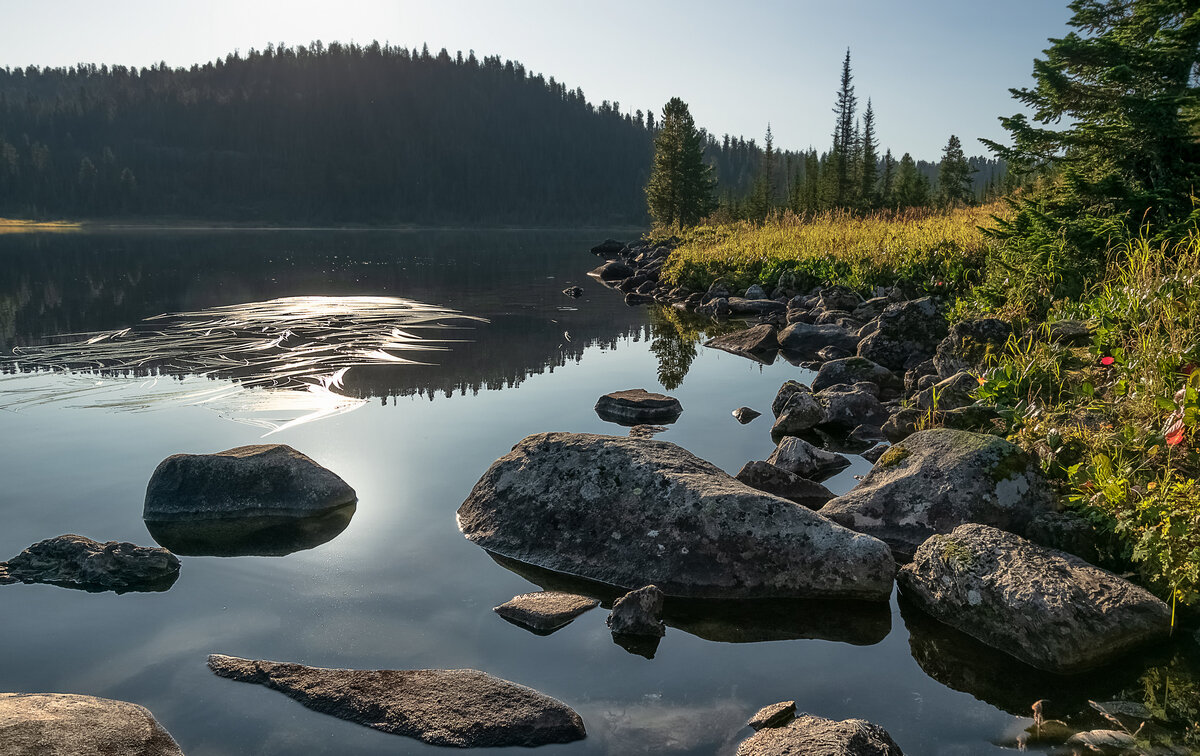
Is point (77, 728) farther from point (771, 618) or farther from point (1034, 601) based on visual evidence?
point (1034, 601)

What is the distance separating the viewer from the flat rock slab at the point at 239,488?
5930 millimetres

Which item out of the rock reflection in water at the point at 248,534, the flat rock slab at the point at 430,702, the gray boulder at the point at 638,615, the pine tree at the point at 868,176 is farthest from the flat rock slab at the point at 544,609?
the pine tree at the point at 868,176

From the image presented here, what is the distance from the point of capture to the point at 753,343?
13594 mm

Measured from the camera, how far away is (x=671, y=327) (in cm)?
1697

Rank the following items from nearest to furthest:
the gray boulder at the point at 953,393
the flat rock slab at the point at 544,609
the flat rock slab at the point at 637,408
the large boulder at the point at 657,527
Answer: the flat rock slab at the point at 544,609 < the large boulder at the point at 657,527 < the gray boulder at the point at 953,393 < the flat rock slab at the point at 637,408

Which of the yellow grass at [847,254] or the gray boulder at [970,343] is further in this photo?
the yellow grass at [847,254]

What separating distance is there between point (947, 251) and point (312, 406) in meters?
12.2

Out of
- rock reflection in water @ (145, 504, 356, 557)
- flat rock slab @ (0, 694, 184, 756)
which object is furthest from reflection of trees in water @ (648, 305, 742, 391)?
flat rock slab @ (0, 694, 184, 756)

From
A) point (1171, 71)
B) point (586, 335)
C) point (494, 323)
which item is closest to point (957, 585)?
point (1171, 71)

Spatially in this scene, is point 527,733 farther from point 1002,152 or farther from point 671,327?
point 671,327

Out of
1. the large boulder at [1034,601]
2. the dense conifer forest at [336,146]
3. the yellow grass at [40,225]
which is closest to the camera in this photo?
the large boulder at [1034,601]

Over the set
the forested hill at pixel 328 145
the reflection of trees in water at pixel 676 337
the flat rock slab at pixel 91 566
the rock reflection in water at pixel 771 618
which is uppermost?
the forested hill at pixel 328 145

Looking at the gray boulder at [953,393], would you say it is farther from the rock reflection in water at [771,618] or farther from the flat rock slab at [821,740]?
the flat rock slab at [821,740]

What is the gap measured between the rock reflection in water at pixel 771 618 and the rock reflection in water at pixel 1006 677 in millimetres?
274
